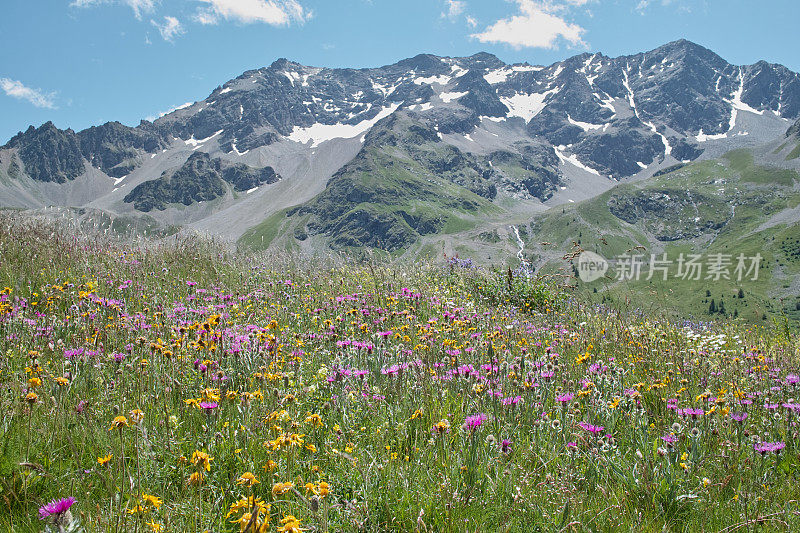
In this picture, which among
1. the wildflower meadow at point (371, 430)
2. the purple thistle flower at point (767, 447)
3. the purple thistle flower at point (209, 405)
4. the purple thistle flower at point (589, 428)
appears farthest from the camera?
the purple thistle flower at point (589, 428)

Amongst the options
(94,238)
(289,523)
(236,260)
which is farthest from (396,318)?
(94,238)

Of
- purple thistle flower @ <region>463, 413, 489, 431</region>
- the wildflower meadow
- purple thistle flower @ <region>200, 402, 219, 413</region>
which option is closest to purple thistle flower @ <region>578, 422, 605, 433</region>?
the wildflower meadow

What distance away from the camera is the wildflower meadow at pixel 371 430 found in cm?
242

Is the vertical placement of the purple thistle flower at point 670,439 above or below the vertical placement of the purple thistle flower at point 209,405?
below

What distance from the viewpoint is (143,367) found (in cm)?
391

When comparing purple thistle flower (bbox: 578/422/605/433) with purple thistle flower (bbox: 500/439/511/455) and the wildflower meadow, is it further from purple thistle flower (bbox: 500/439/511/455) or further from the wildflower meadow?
purple thistle flower (bbox: 500/439/511/455)

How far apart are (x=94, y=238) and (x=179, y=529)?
9.95 meters

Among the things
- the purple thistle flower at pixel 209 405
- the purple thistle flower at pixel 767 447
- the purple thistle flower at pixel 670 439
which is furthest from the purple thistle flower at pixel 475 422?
the purple thistle flower at pixel 767 447

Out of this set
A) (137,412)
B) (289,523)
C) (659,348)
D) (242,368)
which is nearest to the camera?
(289,523)

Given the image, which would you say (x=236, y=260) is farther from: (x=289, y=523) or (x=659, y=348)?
(x=289, y=523)

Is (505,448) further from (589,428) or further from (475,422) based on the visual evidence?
(589,428)

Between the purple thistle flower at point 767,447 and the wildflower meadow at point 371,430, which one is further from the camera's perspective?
the purple thistle flower at point 767,447

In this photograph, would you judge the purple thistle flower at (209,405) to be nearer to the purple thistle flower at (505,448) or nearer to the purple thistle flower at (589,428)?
the purple thistle flower at (505,448)

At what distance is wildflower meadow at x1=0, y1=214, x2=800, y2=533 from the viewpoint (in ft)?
7.93
